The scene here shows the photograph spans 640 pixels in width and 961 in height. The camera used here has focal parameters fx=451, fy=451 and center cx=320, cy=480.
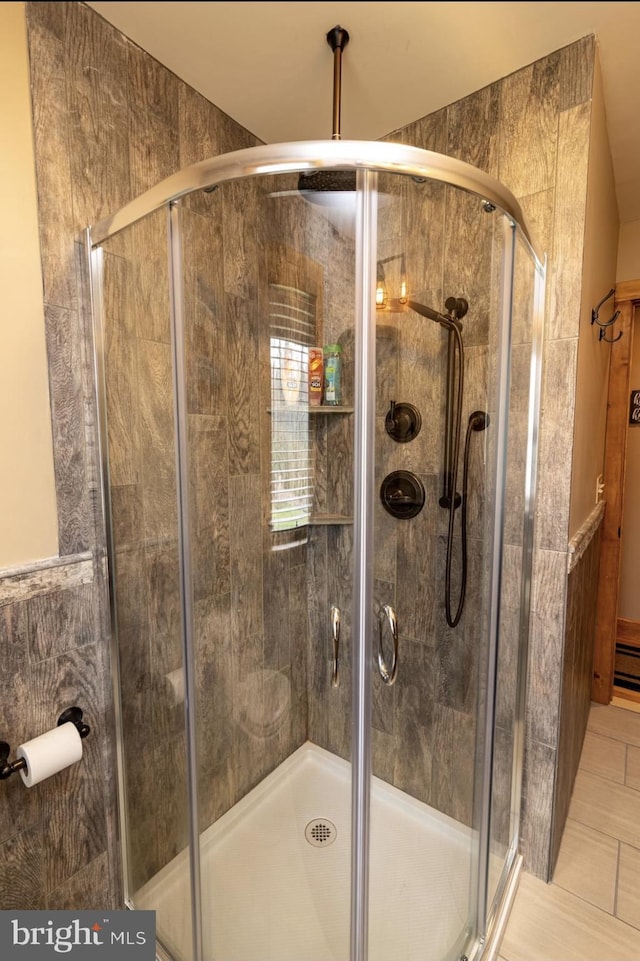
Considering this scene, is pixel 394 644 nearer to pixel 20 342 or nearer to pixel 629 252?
pixel 20 342

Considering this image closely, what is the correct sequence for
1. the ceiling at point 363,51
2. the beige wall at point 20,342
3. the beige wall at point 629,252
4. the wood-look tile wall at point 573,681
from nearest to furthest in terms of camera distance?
1. the ceiling at point 363,51
2. the beige wall at point 20,342
3. the wood-look tile wall at point 573,681
4. the beige wall at point 629,252

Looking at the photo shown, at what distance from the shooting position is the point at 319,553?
4.31ft

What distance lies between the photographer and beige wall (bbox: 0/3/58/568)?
37.8 inches

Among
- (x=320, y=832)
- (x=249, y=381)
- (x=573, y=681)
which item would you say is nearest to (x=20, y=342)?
(x=249, y=381)

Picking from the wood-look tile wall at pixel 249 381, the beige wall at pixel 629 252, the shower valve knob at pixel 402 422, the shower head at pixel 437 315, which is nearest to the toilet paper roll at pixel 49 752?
the wood-look tile wall at pixel 249 381

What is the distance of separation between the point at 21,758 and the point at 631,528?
10.9 feet

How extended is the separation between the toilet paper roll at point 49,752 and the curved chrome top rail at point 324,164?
123 centimetres

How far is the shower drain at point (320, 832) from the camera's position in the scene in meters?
1.23

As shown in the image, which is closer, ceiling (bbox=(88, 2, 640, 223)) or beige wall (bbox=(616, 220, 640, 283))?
ceiling (bbox=(88, 2, 640, 223))

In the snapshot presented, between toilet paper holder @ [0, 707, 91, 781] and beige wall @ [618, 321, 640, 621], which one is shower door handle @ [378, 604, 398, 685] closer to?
toilet paper holder @ [0, 707, 91, 781]

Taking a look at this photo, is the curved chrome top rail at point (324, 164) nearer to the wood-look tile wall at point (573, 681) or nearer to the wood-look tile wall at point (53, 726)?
the wood-look tile wall at point (53, 726)

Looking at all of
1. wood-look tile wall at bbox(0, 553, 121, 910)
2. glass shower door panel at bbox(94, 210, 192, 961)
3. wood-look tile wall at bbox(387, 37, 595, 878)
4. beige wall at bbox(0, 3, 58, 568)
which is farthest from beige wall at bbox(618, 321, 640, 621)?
beige wall at bbox(0, 3, 58, 568)

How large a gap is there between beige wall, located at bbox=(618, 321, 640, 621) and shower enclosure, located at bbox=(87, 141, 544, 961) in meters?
2.05

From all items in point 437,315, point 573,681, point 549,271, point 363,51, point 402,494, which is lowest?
point 573,681
